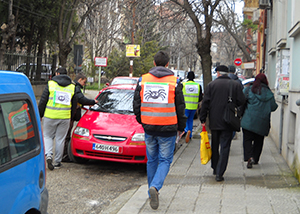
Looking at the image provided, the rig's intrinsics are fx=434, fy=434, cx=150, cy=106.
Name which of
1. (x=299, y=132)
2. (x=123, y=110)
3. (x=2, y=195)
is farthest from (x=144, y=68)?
(x=2, y=195)

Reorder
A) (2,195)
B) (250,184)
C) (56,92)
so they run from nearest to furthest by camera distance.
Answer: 1. (2,195)
2. (250,184)
3. (56,92)

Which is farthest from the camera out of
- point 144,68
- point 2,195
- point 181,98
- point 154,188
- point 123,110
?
point 144,68

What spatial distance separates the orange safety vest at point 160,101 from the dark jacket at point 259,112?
2.61 m

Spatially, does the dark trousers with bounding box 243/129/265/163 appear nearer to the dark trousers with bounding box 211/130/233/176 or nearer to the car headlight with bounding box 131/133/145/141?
the dark trousers with bounding box 211/130/233/176

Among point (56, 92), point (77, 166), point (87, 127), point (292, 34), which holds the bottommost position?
point (77, 166)

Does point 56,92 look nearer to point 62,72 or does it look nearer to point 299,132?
point 62,72

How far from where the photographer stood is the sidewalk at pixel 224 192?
5211 millimetres

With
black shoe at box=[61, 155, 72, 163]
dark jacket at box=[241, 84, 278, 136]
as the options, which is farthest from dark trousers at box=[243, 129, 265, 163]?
black shoe at box=[61, 155, 72, 163]

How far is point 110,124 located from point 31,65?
17.6 meters

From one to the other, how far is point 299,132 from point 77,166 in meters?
4.00

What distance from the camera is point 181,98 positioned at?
5426 millimetres

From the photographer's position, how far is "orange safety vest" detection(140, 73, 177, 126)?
533 cm

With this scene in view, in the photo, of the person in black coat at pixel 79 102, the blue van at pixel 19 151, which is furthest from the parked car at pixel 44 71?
the blue van at pixel 19 151

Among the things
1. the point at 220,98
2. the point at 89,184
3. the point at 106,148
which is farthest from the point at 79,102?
the point at 220,98
